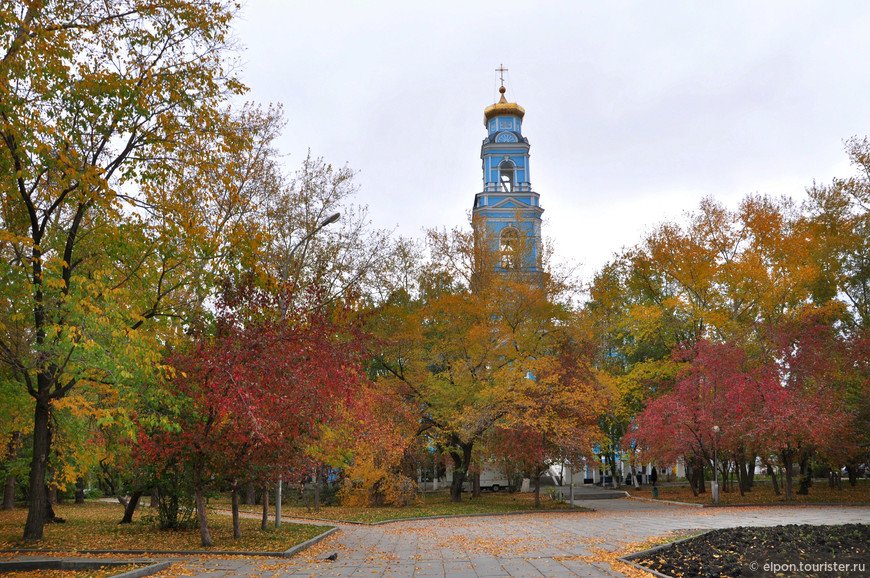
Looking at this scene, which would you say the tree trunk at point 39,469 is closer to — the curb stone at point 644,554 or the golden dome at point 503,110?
the curb stone at point 644,554

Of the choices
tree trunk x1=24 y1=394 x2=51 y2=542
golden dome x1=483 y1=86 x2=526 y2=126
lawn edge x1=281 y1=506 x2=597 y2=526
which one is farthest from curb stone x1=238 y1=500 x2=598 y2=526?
golden dome x1=483 y1=86 x2=526 y2=126

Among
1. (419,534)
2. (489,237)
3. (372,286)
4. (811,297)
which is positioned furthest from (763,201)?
(419,534)

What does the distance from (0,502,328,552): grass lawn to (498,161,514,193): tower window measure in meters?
32.0

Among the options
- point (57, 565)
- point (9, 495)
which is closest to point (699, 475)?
point (57, 565)

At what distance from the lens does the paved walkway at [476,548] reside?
9258mm

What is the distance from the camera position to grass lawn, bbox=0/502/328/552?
11.9 m

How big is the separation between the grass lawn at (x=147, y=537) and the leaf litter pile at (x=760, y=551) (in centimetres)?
685

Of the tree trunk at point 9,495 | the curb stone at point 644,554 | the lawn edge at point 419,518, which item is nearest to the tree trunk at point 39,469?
the lawn edge at point 419,518

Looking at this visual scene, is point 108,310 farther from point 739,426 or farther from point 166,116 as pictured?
point 739,426

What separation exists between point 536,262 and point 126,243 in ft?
64.1

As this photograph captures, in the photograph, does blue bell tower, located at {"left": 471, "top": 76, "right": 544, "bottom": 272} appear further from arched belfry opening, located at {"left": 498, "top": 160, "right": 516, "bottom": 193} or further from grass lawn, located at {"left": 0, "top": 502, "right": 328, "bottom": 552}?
grass lawn, located at {"left": 0, "top": 502, "right": 328, "bottom": 552}

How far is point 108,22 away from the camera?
35.8 ft

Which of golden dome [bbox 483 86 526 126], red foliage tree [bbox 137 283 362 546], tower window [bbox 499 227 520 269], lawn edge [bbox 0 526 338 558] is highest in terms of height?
golden dome [bbox 483 86 526 126]

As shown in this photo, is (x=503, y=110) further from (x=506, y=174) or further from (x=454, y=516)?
(x=454, y=516)
